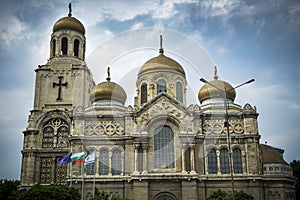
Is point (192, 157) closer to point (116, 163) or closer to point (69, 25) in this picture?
point (116, 163)

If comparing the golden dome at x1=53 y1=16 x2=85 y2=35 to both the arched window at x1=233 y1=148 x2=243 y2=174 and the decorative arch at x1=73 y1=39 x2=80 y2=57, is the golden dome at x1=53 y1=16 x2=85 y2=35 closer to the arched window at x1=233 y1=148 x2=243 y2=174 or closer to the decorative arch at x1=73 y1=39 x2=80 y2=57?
the decorative arch at x1=73 y1=39 x2=80 y2=57

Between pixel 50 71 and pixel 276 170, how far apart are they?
3177 cm

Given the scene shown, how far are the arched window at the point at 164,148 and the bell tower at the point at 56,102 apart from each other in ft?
33.4

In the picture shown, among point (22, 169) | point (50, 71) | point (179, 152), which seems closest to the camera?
point (179, 152)

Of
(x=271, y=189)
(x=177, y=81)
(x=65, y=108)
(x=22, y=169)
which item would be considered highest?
(x=177, y=81)

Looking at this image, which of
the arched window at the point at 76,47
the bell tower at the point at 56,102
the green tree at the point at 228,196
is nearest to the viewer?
the green tree at the point at 228,196

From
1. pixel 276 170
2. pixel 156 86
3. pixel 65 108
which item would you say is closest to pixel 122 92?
pixel 156 86

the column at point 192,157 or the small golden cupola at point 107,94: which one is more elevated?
the small golden cupola at point 107,94

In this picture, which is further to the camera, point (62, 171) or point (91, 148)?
point (62, 171)

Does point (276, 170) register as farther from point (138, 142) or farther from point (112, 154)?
point (112, 154)

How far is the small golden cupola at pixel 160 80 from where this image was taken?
48.0 meters

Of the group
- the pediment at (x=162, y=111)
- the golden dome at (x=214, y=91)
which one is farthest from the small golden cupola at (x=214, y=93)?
the pediment at (x=162, y=111)

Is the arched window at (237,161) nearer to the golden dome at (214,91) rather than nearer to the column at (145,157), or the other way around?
the golden dome at (214,91)

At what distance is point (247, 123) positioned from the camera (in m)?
41.6
